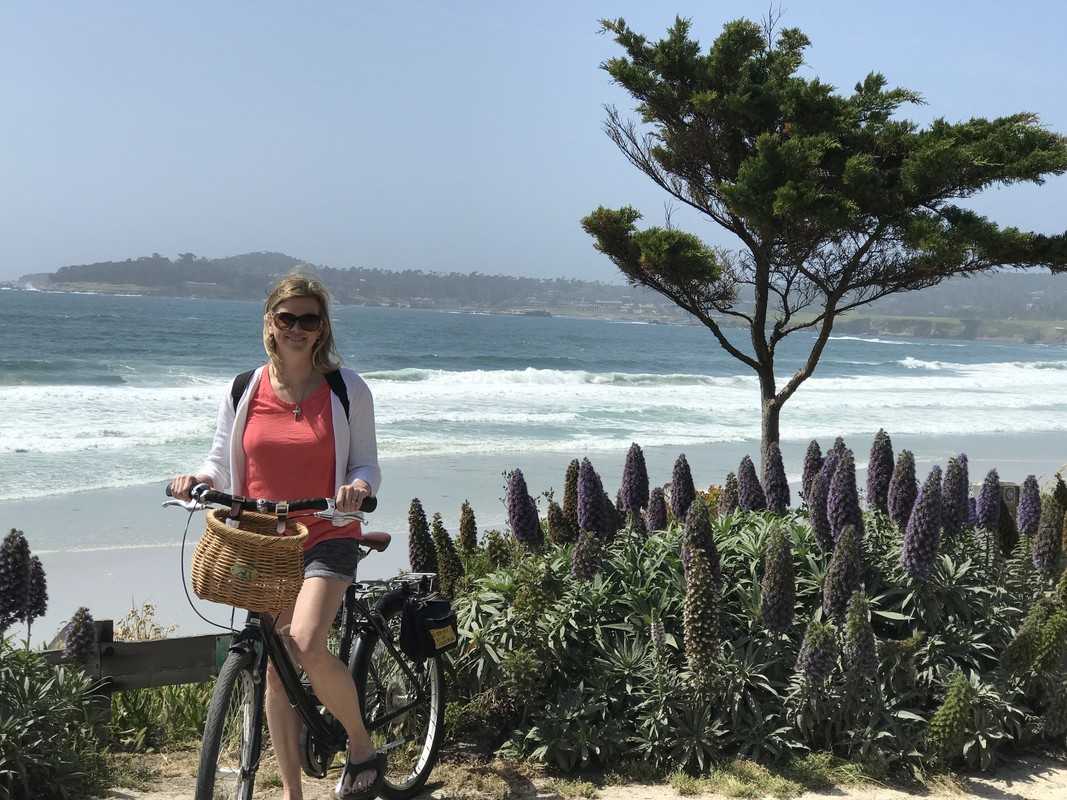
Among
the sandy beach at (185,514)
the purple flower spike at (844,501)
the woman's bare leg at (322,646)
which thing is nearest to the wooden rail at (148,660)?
the woman's bare leg at (322,646)

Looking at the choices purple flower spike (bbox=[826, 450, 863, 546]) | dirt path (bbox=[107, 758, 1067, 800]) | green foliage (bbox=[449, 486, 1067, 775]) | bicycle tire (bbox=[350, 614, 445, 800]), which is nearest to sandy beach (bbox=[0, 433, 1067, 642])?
dirt path (bbox=[107, 758, 1067, 800])

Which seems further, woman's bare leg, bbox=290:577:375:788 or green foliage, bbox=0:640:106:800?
green foliage, bbox=0:640:106:800

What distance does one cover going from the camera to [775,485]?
6492 mm

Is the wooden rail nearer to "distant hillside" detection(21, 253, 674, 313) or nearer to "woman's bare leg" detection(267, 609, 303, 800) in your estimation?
"woman's bare leg" detection(267, 609, 303, 800)

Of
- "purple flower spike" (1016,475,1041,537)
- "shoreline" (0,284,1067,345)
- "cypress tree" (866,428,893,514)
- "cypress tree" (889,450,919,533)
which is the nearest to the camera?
"cypress tree" (889,450,919,533)

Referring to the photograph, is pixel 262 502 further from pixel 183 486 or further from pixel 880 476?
pixel 880 476

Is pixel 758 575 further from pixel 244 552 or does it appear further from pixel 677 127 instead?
pixel 677 127

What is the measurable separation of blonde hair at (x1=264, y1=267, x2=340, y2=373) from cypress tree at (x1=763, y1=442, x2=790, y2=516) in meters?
3.33

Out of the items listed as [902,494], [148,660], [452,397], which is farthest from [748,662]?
[452,397]

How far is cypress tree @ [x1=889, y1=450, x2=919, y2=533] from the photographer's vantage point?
5.73 meters

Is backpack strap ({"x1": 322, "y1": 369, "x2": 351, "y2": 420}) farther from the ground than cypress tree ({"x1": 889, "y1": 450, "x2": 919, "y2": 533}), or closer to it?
farther from the ground

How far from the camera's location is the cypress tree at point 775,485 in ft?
21.1

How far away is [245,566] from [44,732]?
Answer: 5.77ft

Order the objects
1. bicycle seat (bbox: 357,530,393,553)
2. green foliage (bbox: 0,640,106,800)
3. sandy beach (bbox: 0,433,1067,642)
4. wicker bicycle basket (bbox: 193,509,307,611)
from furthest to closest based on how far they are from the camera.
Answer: sandy beach (bbox: 0,433,1067,642), green foliage (bbox: 0,640,106,800), bicycle seat (bbox: 357,530,393,553), wicker bicycle basket (bbox: 193,509,307,611)
